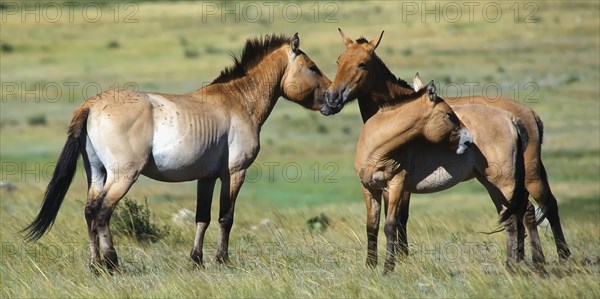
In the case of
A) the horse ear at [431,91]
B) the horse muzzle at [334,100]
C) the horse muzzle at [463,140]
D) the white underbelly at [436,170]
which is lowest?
the white underbelly at [436,170]

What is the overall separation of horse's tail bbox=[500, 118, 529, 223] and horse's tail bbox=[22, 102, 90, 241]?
163 inches

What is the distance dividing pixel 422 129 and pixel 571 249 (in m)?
3.06

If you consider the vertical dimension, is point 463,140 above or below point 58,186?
above

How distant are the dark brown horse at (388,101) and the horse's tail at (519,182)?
0.13 meters

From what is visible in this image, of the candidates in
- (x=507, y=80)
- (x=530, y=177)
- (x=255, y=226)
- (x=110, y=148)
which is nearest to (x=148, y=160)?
(x=110, y=148)

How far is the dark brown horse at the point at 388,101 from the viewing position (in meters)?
12.0

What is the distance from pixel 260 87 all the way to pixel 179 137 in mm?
1550

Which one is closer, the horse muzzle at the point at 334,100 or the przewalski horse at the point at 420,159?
the przewalski horse at the point at 420,159

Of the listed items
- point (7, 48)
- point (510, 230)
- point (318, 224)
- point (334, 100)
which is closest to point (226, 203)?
point (334, 100)

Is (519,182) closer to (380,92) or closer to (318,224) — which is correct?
(380,92)

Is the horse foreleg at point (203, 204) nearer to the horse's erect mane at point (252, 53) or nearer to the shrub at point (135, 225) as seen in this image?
the horse's erect mane at point (252, 53)

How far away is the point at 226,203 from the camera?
1200cm

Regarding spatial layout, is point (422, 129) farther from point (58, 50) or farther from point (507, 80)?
point (58, 50)

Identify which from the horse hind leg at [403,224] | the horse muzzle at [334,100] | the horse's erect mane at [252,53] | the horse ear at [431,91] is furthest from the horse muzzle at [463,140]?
the horse's erect mane at [252,53]
